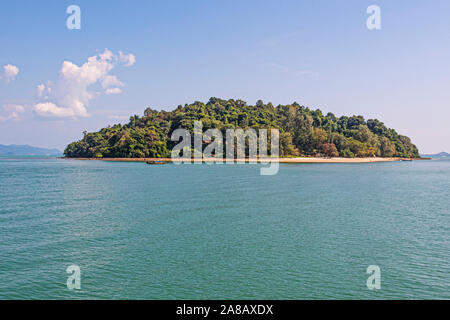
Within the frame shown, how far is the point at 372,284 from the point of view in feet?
53.7

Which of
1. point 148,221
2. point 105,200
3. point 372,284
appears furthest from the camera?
point 105,200

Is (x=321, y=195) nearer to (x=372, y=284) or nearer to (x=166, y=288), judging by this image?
(x=372, y=284)

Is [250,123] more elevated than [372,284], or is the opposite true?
[250,123]

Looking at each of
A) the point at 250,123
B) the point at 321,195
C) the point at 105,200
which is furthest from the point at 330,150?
the point at 105,200

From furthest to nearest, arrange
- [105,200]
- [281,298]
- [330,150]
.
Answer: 1. [330,150]
2. [105,200]
3. [281,298]

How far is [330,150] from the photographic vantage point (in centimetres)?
18762

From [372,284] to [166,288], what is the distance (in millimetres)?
10036
